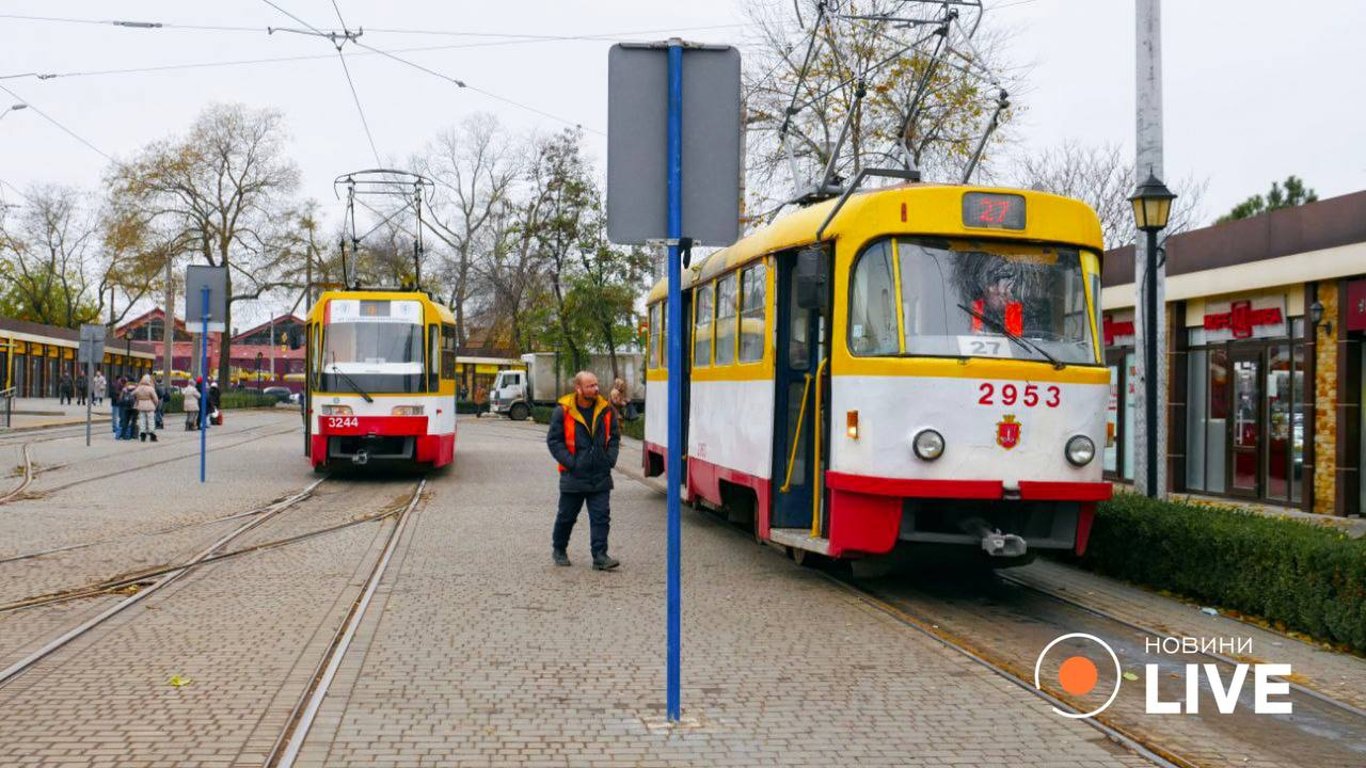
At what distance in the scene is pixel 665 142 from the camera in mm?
6000

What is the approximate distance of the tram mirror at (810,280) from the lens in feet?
31.0

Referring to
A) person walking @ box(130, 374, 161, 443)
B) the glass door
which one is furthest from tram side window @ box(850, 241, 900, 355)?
person walking @ box(130, 374, 161, 443)

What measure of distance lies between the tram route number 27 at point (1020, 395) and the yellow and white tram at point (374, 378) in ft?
40.1

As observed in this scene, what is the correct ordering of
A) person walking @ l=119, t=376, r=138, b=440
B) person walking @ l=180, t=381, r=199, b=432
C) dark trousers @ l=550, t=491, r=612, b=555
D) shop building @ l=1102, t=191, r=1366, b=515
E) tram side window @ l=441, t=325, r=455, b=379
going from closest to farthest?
dark trousers @ l=550, t=491, r=612, b=555
shop building @ l=1102, t=191, r=1366, b=515
tram side window @ l=441, t=325, r=455, b=379
person walking @ l=119, t=376, r=138, b=440
person walking @ l=180, t=381, r=199, b=432

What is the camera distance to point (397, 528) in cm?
1384

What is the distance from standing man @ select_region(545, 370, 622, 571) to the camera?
1087 cm

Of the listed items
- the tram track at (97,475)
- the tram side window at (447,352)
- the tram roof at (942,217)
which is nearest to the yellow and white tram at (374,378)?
the tram side window at (447,352)

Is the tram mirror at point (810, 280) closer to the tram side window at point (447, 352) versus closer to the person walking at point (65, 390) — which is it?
the tram side window at point (447, 352)

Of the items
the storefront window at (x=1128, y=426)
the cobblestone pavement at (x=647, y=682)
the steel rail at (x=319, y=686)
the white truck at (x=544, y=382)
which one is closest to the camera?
the steel rail at (x=319, y=686)

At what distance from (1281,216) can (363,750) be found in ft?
51.7

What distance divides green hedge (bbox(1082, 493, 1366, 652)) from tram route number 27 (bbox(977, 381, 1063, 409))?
1.60 metres

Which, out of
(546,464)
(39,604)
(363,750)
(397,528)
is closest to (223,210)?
(546,464)

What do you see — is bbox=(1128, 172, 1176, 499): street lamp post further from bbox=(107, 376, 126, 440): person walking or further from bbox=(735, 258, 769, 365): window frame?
bbox=(107, 376, 126, 440): person walking

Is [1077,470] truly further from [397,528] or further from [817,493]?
[397,528]
